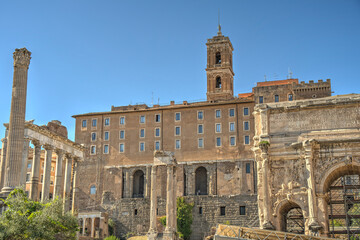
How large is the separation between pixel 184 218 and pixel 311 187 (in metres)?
32.6

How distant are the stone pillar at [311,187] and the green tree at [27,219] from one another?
1354 cm

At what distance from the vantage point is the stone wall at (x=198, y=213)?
2276 inches

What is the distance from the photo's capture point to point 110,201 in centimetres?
6269

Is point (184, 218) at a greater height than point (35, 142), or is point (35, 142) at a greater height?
point (35, 142)

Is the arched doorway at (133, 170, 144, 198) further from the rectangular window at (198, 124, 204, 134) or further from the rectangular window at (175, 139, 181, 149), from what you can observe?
the rectangular window at (198, 124, 204, 134)

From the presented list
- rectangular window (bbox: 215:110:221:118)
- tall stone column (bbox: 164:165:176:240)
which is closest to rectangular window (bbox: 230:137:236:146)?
rectangular window (bbox: 215:110:221:118)

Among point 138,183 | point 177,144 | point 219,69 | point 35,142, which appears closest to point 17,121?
point 35,142

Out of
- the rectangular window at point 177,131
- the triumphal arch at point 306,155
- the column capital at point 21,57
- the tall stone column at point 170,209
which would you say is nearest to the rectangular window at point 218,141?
the rectangular window at point 177,131

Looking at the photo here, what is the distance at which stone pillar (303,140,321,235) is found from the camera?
26.2m

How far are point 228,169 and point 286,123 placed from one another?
31.5m

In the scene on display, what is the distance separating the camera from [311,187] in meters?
27.0

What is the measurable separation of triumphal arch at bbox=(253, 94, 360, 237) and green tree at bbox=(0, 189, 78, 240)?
11.4 m

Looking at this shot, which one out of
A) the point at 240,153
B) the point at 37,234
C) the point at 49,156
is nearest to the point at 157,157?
the point at 49,156

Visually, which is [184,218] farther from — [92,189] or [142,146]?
[92,189]
